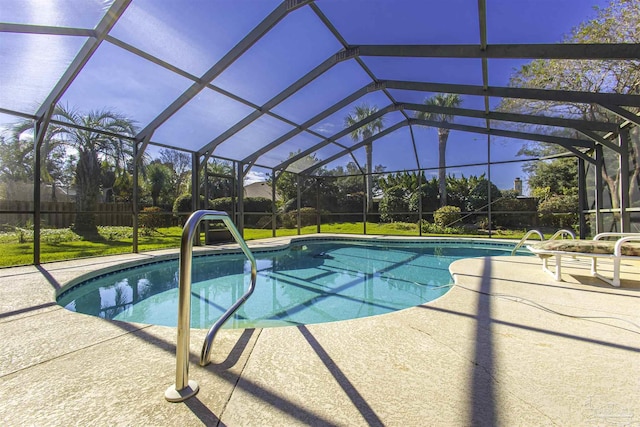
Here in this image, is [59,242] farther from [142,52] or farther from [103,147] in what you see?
[142,52]

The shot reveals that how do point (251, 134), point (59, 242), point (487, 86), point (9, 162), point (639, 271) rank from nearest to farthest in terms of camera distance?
point (639, 271), point (487, 86), point (9, 162), point (251, 134), point (59, 242)

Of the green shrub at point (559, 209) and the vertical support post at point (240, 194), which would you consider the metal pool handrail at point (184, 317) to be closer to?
the vertical support post at point (240, 194)

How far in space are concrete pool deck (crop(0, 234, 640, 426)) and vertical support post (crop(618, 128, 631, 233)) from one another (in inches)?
164

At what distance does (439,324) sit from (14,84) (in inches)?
261

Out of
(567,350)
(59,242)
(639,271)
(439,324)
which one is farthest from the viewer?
(59,242)

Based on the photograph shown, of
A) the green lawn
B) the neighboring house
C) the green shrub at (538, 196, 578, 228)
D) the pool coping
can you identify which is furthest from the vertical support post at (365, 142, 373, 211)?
the green shrub at (538, 196, 578, 228)

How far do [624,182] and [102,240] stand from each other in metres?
13.8

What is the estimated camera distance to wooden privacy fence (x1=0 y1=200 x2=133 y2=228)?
6457 millimetres

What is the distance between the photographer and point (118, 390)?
1510mm

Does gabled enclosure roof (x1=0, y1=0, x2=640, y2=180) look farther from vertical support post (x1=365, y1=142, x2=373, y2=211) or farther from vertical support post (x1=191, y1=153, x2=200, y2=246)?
vertical support post (x1=365, y1=142, x2=373, y2=211)

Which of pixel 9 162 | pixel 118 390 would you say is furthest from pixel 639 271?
pixel 9 162

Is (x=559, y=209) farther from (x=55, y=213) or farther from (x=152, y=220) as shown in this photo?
(x=152, y=220)

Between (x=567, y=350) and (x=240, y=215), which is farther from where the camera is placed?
(x=240, y=215)

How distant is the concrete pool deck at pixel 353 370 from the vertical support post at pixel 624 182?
4172mm
